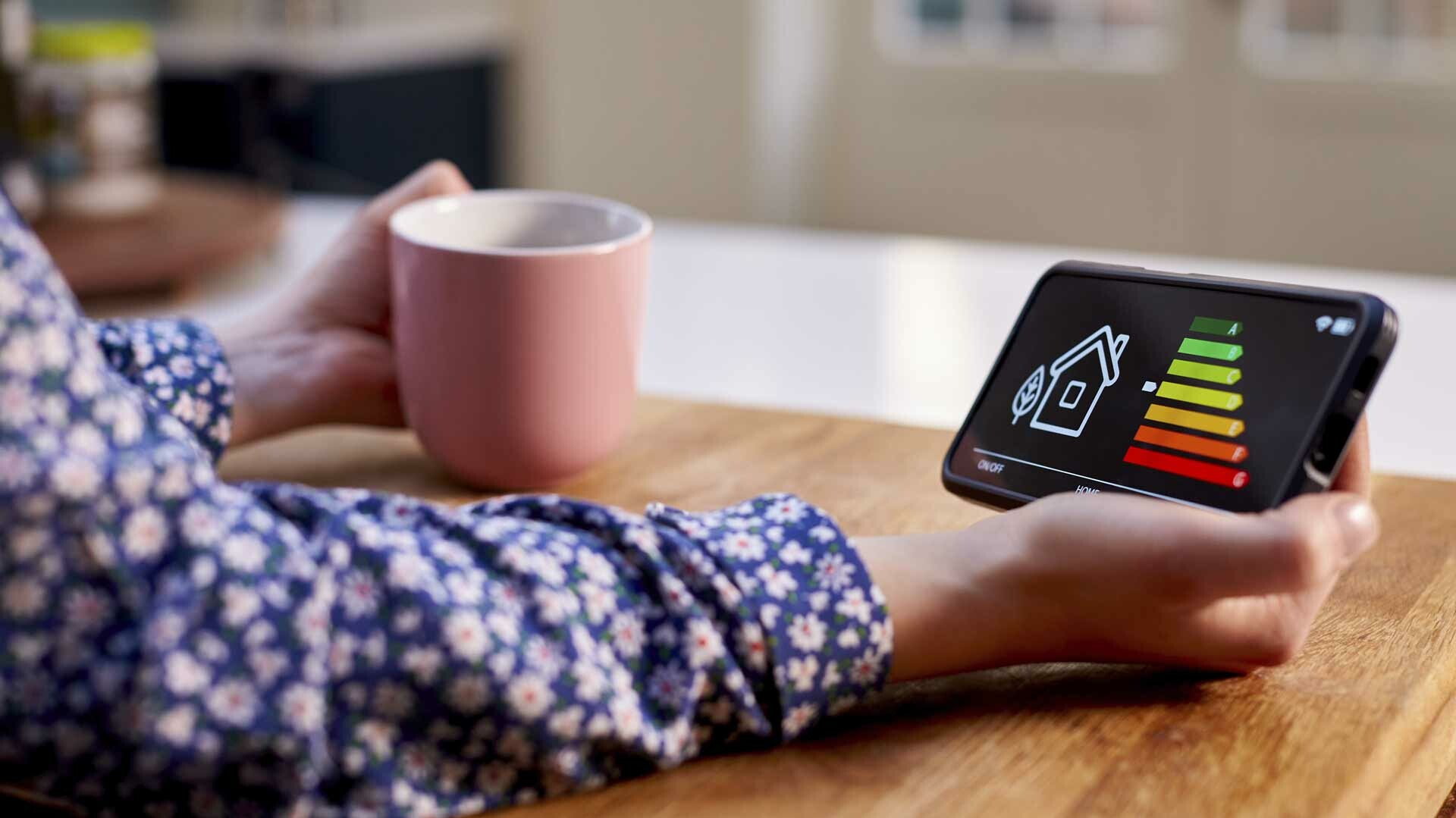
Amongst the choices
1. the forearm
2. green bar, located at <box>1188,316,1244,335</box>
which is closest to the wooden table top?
the forearm

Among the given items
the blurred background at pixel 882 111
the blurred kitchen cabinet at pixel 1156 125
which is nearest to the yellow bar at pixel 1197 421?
the blurred background at pixel 882 111

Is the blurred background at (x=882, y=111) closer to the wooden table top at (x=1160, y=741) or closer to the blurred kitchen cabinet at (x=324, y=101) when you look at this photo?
the blurred kitchen cabinet at (x=324, y=101)

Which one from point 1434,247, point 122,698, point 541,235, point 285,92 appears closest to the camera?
point 122,698

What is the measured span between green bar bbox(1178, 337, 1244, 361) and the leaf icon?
0.19ft

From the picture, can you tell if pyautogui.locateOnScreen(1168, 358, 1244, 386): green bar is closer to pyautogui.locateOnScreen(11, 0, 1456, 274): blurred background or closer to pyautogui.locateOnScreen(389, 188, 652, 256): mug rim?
pyautogui.locateOnScreen(389, 188, 652, 256): mug rim

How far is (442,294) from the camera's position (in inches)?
24.2

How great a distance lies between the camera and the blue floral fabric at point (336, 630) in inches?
14.6

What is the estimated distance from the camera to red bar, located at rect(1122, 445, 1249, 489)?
456 mm

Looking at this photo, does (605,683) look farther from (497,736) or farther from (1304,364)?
(1304,364)

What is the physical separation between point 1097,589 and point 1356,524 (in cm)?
8

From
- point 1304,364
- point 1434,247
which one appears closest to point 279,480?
point 1304,364

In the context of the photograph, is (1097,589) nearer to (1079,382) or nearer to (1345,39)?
(1079,382)

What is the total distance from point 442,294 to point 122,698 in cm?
27

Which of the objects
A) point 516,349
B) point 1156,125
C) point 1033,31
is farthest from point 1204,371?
point 1033,31
